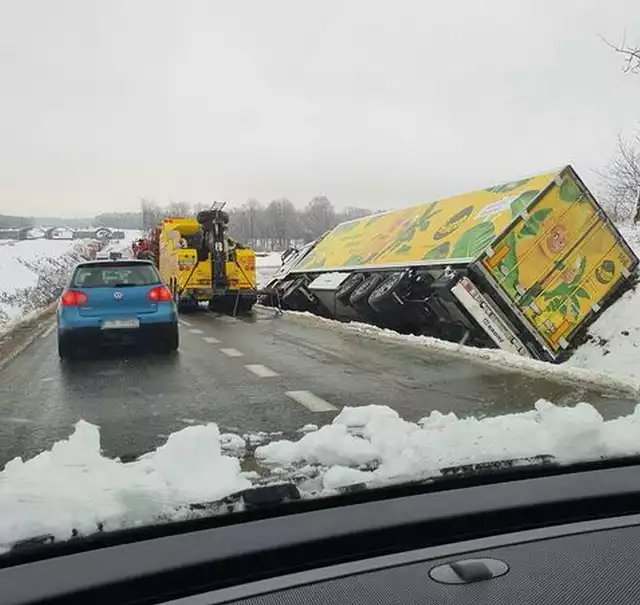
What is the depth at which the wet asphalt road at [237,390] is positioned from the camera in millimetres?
6368

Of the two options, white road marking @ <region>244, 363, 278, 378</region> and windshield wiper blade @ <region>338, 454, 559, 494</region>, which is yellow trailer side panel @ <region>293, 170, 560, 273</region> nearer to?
white road marking @ <region>244, 363, 278, 378</region>

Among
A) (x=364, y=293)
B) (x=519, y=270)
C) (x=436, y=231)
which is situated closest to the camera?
(x=519, y=270)

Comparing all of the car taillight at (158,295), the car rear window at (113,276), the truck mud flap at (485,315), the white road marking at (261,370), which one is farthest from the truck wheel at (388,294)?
the car rear window at (113,276)

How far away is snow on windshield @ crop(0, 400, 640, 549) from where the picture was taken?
8.86 ft

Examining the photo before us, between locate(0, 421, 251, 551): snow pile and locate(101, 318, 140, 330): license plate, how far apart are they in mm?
7124

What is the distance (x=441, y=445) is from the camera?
3.76m

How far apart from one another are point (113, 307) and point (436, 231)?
6786mm

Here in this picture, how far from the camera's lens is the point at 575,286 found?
1255cm

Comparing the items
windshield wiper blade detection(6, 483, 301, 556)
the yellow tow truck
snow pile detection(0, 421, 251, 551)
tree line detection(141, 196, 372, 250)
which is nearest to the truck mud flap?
snow pile detection(0, 421, 251, 551)

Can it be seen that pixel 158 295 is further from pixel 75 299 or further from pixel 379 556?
pixel 379 556

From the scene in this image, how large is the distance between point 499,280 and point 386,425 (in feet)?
26.5

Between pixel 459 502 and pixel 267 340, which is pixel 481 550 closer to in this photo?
pixel 459 502

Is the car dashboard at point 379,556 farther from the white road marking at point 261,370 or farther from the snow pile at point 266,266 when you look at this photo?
the snow pile at point 266,266

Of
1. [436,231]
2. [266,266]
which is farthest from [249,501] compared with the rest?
[266,266]
